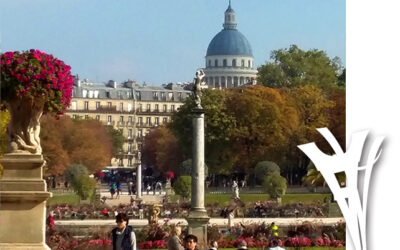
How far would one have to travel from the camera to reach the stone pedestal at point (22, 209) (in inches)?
538

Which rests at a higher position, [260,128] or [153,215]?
[260,128]

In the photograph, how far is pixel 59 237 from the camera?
22.4 meters

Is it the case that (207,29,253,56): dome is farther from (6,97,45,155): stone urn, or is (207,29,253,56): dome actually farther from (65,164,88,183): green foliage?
(6,97,45,155): stone urn

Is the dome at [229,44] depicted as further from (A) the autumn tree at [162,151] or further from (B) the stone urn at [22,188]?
(B) the stone urn at [22,188]

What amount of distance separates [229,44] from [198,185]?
111 m

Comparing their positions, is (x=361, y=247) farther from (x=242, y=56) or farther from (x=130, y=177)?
(x=242, y=56)

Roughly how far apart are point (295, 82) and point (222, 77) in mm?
64911

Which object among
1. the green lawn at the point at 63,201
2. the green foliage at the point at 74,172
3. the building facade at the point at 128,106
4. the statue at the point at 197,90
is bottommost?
the green lawn at the point at 63,201

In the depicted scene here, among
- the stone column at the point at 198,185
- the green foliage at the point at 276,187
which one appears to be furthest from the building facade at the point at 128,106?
the stone column at the point at 198,185

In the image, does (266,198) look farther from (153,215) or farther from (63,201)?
(153,215)

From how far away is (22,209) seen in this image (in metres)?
13.9

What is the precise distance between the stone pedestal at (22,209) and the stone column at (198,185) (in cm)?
1042

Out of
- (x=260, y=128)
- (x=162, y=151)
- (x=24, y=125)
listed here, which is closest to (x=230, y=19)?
(x=162, y=151)

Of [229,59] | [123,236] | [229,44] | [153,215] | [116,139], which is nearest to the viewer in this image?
[123,236]
